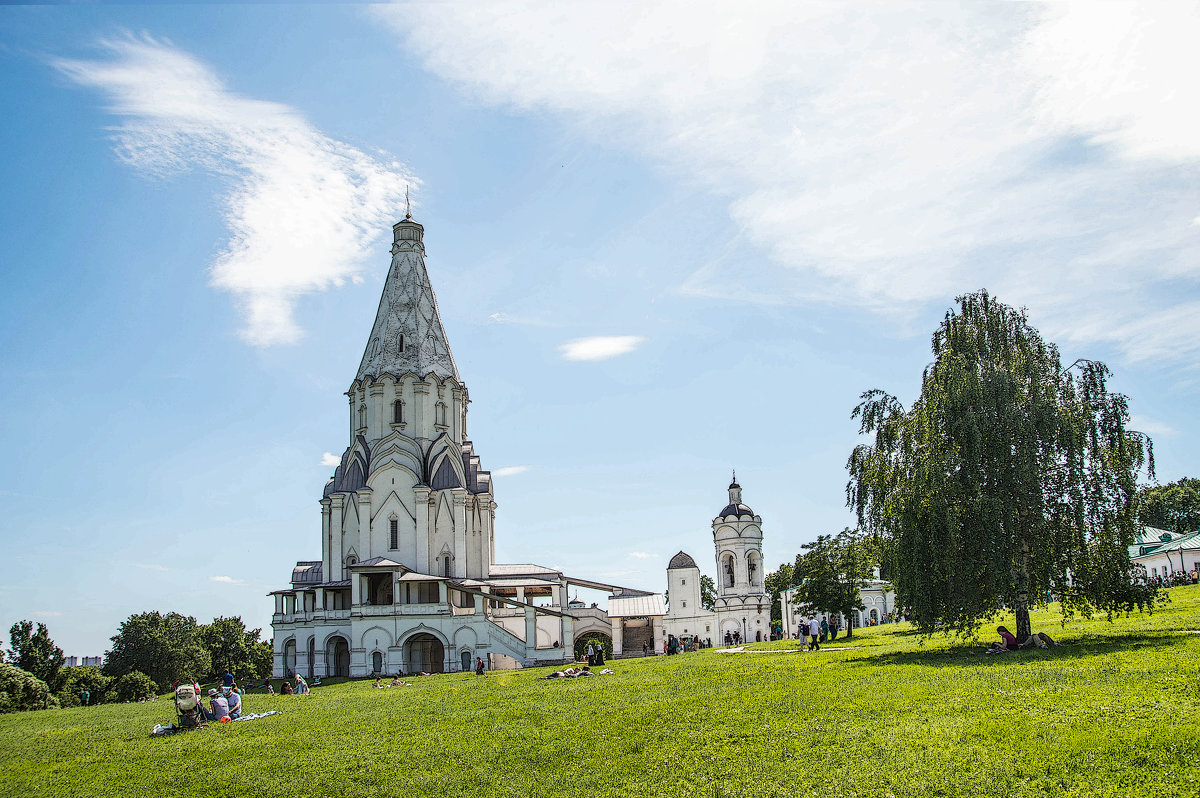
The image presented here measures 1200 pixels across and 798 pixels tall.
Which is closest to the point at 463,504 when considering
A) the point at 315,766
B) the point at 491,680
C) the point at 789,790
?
the point at 491,680

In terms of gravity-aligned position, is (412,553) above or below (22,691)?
above

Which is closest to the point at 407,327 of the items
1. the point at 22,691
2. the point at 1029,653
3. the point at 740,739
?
the point at 22,691

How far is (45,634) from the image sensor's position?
5994 centimetres

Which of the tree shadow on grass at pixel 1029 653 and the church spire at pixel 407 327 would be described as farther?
the church spire at pixel 407 327

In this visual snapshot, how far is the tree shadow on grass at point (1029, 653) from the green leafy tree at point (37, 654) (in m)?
53.8

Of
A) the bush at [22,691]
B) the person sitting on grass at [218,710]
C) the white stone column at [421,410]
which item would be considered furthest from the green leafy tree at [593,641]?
the person sitting on grass at [218,710]

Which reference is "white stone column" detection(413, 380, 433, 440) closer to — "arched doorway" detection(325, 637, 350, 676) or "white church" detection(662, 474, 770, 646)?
"arched doorway" detection(325, 637, 350, 676)

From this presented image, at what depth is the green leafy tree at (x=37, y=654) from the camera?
5775cm

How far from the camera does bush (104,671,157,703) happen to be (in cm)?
5659

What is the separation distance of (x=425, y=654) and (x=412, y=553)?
17.4 ft

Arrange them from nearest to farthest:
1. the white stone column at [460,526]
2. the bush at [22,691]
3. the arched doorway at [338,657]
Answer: the bush at [22,691], the arched doorway at [338,657], the white stone column at [460,526]

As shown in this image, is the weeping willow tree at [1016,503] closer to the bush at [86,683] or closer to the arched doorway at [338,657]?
the arched doorway at [338,657]

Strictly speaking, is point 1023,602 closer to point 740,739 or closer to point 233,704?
point 740,739

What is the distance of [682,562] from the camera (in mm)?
63188
